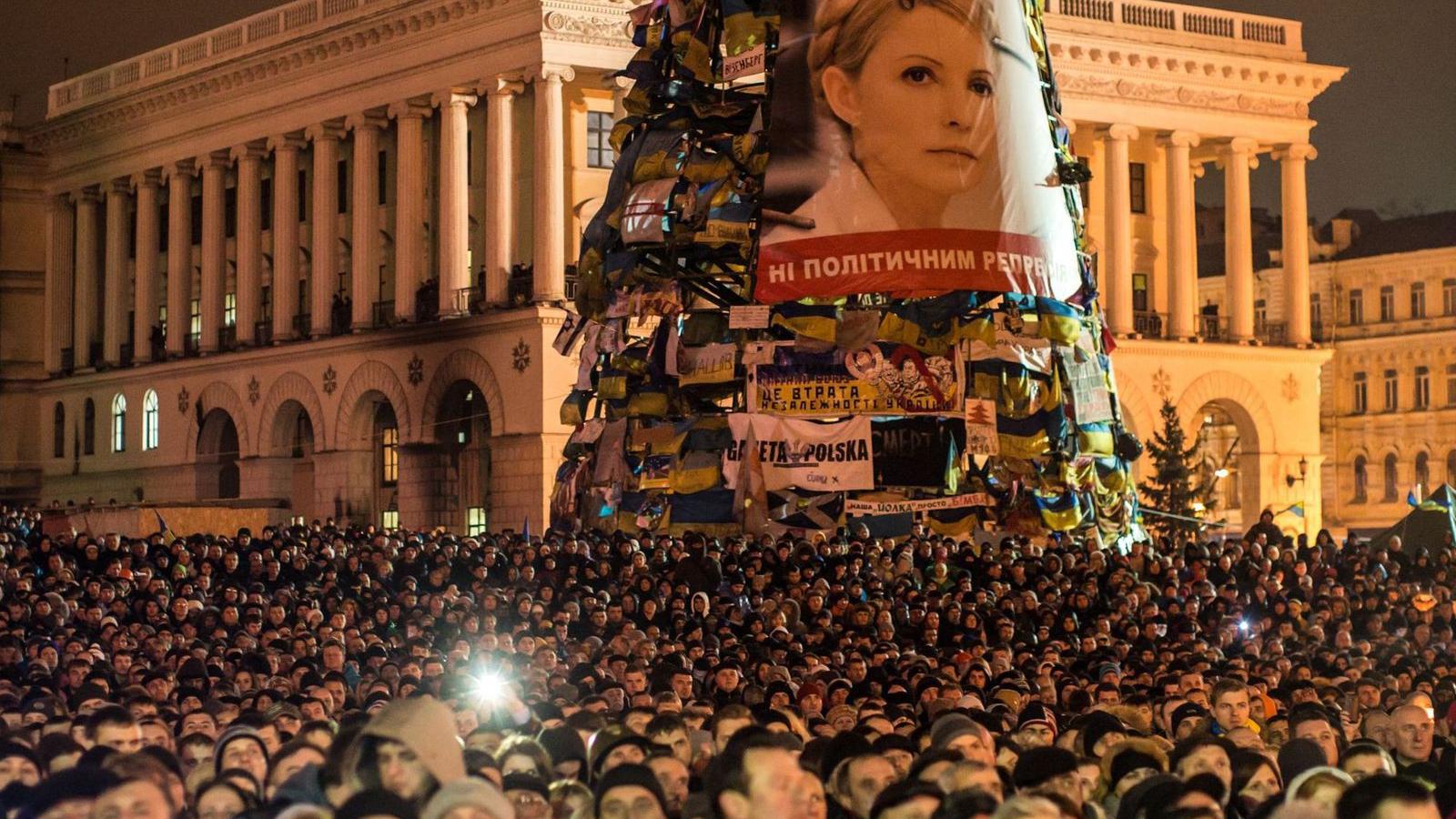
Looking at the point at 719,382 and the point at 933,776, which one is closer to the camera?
the point at 933,776

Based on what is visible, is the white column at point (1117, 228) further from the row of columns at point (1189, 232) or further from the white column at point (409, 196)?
the white column at point (409, 196)

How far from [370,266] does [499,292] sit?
746cm

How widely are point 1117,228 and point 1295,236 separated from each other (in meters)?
6.98

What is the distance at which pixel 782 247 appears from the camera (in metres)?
32.8

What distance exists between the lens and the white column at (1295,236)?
7844 cm

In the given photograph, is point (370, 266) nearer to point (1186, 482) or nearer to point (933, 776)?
point (1186, 482)

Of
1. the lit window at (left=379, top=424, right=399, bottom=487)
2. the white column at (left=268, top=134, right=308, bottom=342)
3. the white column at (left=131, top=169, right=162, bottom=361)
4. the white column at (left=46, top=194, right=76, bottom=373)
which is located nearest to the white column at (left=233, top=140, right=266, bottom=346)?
the white column at (left=268, top=134, right=308, bottom=342)

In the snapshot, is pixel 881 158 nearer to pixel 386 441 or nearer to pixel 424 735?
pixel 424 735

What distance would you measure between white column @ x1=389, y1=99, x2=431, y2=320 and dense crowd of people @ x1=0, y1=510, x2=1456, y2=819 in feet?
87.9

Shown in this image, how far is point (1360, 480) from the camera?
99.9 m

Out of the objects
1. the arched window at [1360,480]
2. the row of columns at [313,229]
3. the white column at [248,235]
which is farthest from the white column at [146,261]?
the arched window at [1360,480]

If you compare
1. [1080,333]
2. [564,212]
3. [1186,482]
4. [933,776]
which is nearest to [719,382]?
[1080,333]

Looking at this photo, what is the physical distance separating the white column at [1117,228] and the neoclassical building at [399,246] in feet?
0.33

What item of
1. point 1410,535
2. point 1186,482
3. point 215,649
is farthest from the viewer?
point 1186,482
